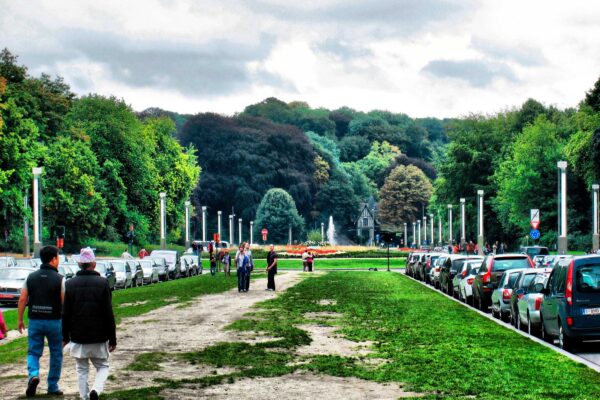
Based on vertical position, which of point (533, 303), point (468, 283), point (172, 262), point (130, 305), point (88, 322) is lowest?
point (130, 305)

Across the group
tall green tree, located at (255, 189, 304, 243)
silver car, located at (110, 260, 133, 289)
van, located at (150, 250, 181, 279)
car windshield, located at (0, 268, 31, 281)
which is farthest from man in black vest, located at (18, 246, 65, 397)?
tall green tree, located at (255, 189, 304, 243)

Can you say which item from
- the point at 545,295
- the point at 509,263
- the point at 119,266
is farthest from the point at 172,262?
the point at 545,295

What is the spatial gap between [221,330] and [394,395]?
12.0 metres

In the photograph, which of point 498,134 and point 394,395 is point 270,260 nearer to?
point 394,395

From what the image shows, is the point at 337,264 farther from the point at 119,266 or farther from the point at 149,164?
the point at 119,266

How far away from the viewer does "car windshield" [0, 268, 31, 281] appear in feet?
137

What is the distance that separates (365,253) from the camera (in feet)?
413

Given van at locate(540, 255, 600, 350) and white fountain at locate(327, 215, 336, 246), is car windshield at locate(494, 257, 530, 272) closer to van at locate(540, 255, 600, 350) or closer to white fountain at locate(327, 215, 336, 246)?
van at locate(540, 255, 600, 350)

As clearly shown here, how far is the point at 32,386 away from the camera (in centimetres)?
1479

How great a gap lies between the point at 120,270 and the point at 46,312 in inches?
1767

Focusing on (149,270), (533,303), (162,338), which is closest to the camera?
(162,338)

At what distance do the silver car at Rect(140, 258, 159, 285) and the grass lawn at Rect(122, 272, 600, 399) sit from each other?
111 feet

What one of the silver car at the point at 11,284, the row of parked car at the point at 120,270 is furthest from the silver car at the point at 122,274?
the silver car at the point at 11,284

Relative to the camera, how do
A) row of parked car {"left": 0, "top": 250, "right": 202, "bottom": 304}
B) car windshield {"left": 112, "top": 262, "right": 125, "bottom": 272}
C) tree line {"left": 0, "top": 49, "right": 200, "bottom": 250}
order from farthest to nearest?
tree line {"left": 0, "top": 49, "right": 200, "bottom": 250}
car windshield {"left": 112, "top": 262, "right": 125, "bottom": 272}
row of parked car {"left": 0, "top": 250, "right": 202, "bottom": 304}
